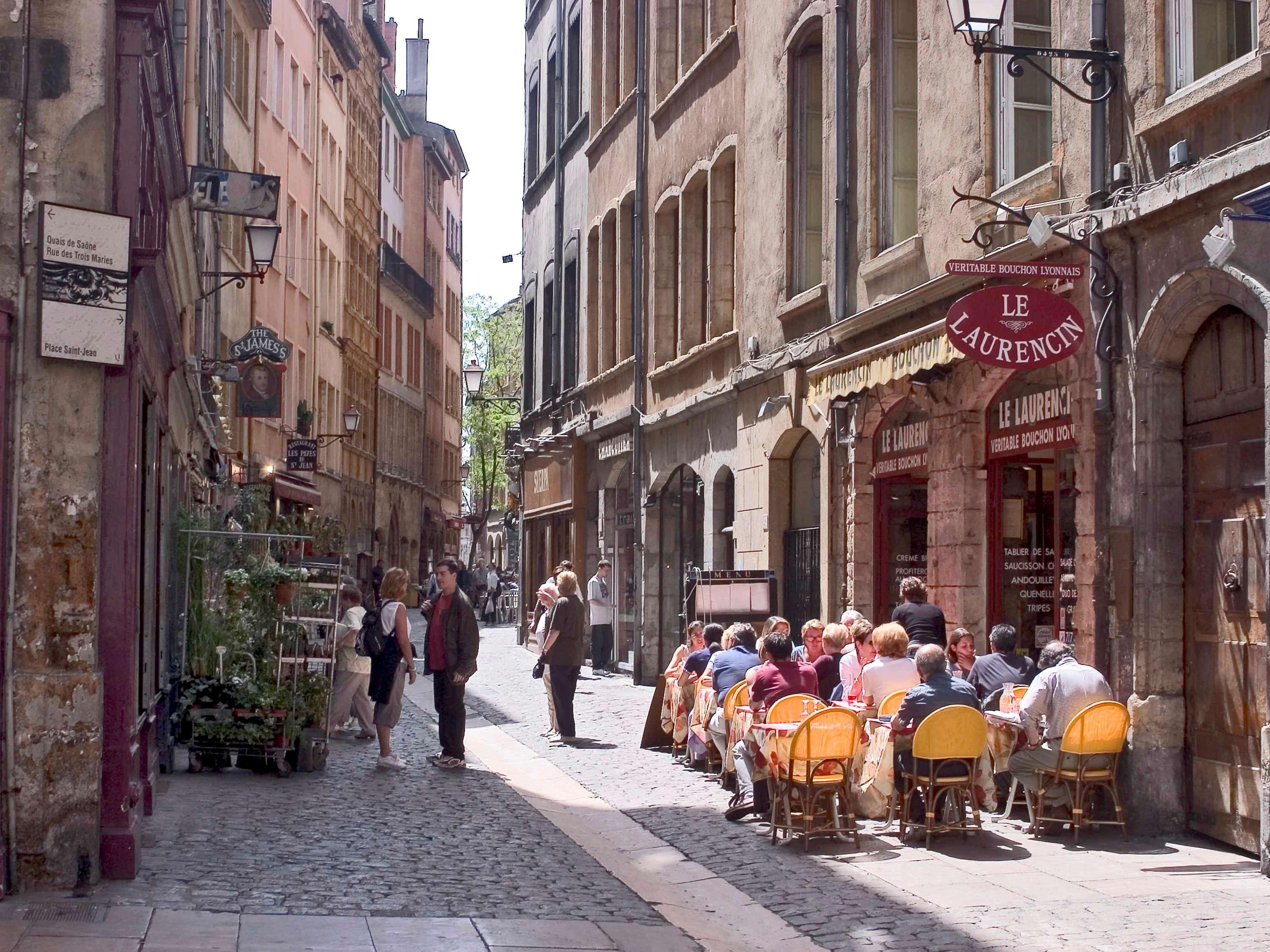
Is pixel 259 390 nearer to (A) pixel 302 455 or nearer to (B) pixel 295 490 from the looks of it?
(B) pixel 295 490

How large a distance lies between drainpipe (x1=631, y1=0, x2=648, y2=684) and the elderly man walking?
45.6 ft

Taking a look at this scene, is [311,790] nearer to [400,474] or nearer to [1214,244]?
[1214,244]

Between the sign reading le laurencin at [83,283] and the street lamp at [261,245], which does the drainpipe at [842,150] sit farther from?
the sign reading le laurencin at [83,283]

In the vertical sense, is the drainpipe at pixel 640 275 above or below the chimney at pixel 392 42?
below

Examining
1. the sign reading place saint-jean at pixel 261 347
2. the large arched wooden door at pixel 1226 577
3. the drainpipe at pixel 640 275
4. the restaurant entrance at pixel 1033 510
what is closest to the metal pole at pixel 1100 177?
the large arched wooden door at pixel 1226 577

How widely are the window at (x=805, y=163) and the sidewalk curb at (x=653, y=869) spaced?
617 centimetres

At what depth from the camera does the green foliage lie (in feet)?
251

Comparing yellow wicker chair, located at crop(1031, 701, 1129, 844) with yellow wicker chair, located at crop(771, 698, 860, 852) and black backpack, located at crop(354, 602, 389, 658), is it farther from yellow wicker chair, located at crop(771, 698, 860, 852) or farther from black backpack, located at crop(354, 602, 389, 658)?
black backpack, located at crop(354, 602, 389, 658)

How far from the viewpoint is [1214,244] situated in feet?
32.7

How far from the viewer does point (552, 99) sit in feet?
110

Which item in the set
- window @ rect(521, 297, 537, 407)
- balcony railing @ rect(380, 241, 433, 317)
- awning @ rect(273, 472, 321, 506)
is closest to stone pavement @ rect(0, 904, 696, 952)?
awning @ rect(273, 472, 321, 506)

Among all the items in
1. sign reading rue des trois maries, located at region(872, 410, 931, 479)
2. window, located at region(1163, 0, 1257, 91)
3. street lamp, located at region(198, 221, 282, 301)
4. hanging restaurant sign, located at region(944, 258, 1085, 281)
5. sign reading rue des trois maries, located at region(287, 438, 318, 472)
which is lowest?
sign reading rue des trois maries, located at region(872, 410, 931, 479)

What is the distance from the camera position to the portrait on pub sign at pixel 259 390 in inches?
982

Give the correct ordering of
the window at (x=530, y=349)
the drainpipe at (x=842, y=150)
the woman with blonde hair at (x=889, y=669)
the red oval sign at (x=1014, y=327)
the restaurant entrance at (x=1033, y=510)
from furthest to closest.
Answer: the window at (x=530, y=349) → the drainpipe at (x=842, y=150) → the restaurant entrance at (x=1033, y=510) → the woman with blonde hair at (x=889, y=669) → the red oval sign at (x=1014, y=327)
